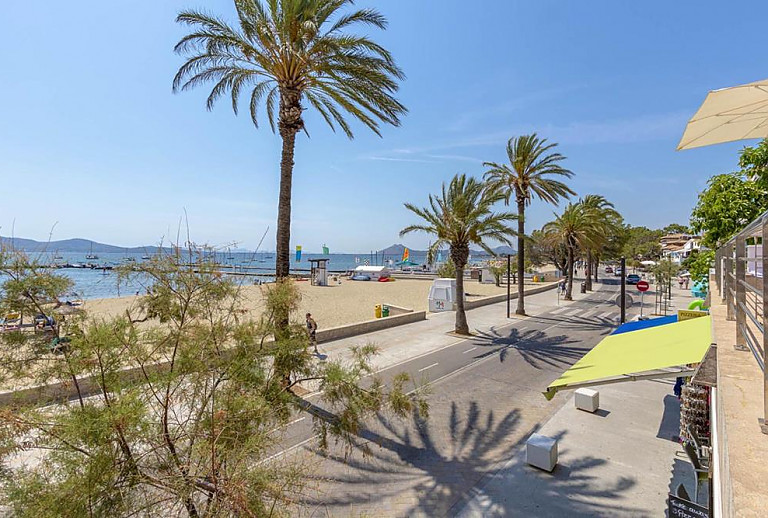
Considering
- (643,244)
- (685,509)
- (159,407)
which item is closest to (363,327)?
(159,407)

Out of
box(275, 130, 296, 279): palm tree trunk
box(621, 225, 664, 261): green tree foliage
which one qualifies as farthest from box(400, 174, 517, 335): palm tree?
box(621, 225, 664, 261): green tree foliage

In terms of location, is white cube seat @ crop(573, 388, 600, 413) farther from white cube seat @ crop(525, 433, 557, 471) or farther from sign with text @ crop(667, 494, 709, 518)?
sign with text @ crop(667, 494, 709, 518)

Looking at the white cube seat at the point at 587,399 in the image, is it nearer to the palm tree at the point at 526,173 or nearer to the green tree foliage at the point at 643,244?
the palm tree at the point at 526,173

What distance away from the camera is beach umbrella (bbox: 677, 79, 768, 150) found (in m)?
4.62

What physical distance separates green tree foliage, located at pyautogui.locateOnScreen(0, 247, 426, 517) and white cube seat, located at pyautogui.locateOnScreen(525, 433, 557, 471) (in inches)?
114

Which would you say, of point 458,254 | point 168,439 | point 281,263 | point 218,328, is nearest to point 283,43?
point 281,263

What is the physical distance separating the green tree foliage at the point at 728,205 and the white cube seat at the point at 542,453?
6.50 m

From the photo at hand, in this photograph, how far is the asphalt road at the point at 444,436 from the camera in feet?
20.4

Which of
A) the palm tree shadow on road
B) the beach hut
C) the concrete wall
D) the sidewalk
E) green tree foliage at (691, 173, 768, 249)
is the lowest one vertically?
the palm tree shadow on road

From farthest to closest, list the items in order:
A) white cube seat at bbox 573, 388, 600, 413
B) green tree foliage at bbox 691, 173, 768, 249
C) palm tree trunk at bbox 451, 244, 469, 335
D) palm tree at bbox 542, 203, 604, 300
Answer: palm tree at bbox 542, 203, 604, 300
palm tree trunk at bbox 451, 244, 469, 335
white cube seat at bbox 573, 388, 600, 413
green tree foliage at bbox 691, 173, 768, 249

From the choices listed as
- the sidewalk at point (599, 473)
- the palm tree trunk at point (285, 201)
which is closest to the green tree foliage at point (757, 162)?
the sidewalk at point (599, 473)

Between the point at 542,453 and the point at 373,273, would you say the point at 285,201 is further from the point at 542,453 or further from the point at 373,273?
the point at 373,273

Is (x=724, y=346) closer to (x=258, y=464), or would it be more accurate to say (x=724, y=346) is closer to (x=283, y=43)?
(x=258, y=464)

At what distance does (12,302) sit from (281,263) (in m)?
6.47
